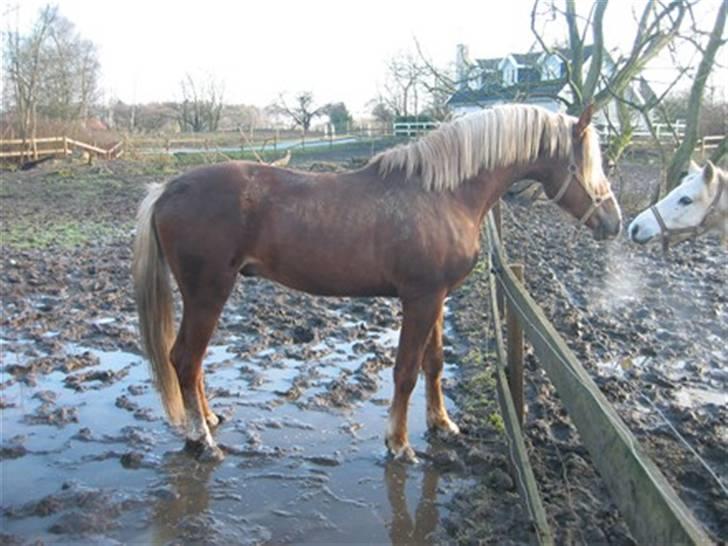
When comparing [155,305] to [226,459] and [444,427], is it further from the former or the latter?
[444,427]

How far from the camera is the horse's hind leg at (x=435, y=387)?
4.05 m

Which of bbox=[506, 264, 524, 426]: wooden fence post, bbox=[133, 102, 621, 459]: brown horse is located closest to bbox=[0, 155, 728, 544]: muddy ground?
bbox=[506, 264, 524, 426]: wooden fence post

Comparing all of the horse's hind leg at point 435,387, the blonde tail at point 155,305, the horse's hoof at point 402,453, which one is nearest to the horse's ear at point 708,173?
the horse's hind leg at point 435,387

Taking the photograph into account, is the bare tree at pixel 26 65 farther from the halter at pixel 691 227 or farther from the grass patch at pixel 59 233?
the halter at pixel 691 227

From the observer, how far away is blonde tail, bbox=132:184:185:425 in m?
3.76

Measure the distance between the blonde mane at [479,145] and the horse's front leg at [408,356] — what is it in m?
0.69

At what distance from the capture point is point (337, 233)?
3723 mm

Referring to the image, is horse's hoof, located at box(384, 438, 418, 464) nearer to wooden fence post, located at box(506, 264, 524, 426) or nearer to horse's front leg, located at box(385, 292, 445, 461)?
horse's front leg, located at box(385, 292, 445, 461)

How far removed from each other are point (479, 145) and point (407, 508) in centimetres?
209

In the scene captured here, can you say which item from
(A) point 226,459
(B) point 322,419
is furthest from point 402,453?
(A) point 226,459

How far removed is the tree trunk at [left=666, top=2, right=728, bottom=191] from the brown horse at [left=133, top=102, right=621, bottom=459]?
32.7ft

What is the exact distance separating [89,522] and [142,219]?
165cm

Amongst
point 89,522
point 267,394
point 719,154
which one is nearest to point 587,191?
point 267,394

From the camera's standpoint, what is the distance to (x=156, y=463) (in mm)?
3631
